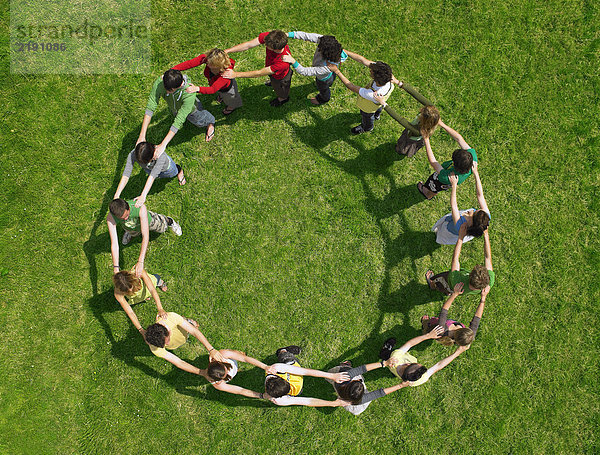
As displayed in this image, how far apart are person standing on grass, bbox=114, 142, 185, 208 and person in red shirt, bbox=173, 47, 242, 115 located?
1368mm

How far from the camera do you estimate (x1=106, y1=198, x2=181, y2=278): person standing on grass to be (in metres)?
6.32

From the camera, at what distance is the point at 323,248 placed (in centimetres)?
819

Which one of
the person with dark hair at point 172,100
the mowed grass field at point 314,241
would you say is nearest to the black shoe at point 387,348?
the mowed grass field at point 314,241

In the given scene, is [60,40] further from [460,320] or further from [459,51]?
[460,320]

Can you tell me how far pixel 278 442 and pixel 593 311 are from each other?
7.26 metres

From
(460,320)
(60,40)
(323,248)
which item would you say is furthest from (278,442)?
(60,40)

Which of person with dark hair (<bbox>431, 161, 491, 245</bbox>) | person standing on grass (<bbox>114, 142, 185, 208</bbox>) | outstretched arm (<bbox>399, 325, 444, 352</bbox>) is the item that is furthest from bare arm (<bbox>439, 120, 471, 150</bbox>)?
person standing on grass (<bbox>114, 142, 185, 208</bbox>)

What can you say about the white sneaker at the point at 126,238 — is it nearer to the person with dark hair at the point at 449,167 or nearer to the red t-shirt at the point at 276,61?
the red t-shirt at the point at 276,61

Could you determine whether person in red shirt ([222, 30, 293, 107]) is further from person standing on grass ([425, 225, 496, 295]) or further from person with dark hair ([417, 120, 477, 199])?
person standing on grass ([425, 225, 496, 295])

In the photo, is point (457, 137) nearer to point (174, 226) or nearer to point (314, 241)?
point (314, 241)

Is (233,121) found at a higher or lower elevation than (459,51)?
lower

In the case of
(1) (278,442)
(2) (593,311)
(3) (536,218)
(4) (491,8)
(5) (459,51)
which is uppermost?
(4) (491,8)

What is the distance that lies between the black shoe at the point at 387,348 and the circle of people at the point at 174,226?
21 mm

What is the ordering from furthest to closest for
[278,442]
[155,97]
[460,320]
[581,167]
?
[581,167], [460,320], [278,442], [155,97]
